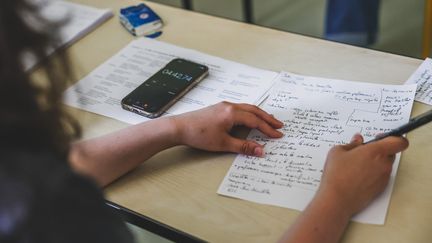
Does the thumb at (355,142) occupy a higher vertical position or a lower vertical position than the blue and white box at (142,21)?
lower

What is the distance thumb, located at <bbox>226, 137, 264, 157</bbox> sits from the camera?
891 mm

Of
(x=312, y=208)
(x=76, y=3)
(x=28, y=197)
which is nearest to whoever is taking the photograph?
(x=28, y=197)

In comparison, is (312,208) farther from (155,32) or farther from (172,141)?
(155,32)

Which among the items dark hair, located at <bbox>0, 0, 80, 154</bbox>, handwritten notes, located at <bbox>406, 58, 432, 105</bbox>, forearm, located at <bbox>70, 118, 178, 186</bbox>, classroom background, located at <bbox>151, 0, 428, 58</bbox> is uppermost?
dark hair, located at <bbox>0, 0, 80, 154</bbox>

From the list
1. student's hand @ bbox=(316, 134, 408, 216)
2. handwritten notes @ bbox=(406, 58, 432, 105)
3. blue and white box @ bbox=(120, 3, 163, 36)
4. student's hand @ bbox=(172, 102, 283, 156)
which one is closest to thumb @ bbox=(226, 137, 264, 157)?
student's hand @ bbox=(172, 102, 283, 156)

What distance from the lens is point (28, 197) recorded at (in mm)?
470

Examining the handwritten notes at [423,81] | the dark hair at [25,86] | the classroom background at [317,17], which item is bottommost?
the classroom background at [317,17]

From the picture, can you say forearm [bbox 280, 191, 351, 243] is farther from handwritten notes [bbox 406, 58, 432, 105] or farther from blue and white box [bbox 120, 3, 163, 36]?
blue and white box [bbox 120, 3, 163, 36]

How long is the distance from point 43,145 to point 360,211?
17.8 inches

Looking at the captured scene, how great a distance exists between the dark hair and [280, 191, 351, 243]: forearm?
327mm

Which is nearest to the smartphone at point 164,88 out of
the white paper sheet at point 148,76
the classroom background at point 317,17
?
the white paper sheet at point 148,76

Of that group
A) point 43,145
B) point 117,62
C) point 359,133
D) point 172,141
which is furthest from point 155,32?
point 43,145

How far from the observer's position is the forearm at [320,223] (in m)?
0.73

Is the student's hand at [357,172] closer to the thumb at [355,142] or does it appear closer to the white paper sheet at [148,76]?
the thumb at [355,142]
